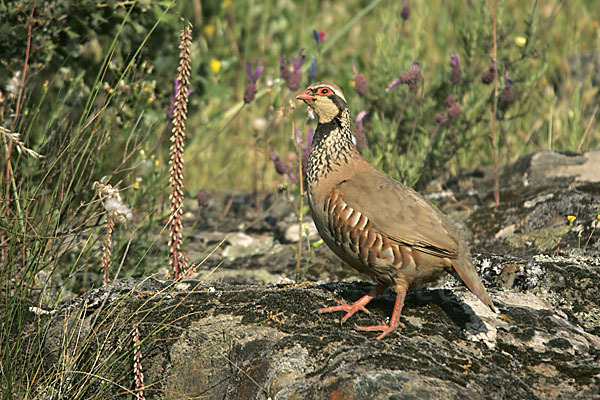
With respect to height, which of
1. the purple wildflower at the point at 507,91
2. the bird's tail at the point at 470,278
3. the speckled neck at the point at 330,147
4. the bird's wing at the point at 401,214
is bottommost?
the bird's tail at the point at 470,278

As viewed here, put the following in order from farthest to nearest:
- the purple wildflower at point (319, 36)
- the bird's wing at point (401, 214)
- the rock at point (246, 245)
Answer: the rock at point (246, 245) → the purple wildflower at point (319, 36) → the bird's wing at point (401, 214)

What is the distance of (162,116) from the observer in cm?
585

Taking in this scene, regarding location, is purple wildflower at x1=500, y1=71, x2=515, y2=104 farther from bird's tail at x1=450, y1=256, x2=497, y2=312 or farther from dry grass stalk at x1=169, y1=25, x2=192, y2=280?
dry grass stalk at x1=169, y1=25, x2=192, y2=280

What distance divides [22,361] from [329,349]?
4.70 ft

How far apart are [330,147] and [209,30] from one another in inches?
209

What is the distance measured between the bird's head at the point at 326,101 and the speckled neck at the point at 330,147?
0.08ft

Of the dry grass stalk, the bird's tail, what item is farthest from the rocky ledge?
the dry grass stalk

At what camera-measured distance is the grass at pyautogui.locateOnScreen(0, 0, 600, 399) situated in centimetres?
371

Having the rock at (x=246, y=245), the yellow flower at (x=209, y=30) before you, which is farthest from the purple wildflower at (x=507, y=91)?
the yellow flower at (x=209, y=30)

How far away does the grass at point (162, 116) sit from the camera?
371cm

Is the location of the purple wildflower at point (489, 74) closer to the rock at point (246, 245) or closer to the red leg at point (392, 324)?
the rock at point (246, 245)

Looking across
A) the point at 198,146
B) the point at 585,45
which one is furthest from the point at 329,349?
the point at 585,45

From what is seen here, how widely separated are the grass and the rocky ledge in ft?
0.25

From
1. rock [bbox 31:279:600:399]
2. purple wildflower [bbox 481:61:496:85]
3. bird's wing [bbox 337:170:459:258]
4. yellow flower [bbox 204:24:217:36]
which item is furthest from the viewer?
yellow flower [bbox 204:24:217:36]
